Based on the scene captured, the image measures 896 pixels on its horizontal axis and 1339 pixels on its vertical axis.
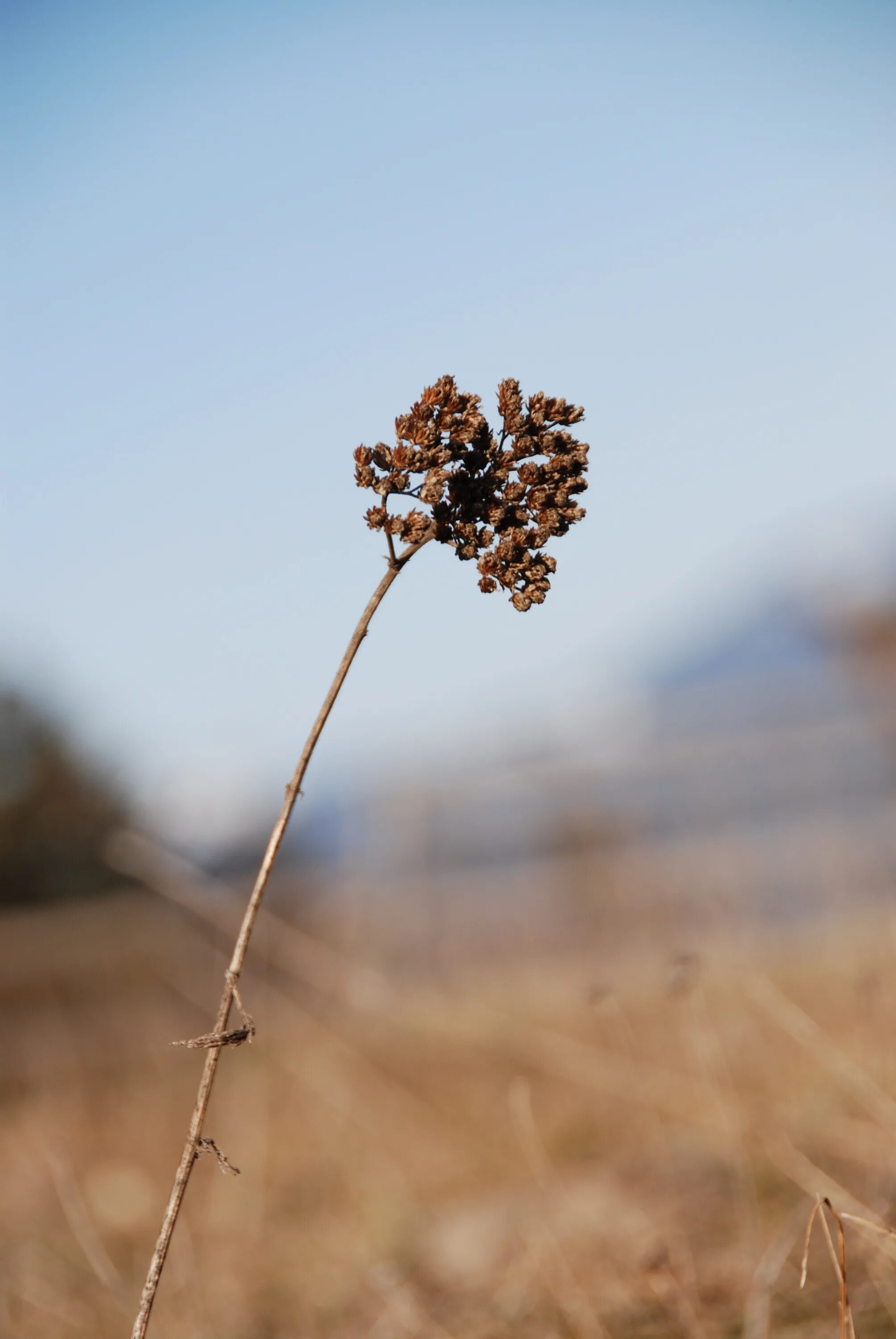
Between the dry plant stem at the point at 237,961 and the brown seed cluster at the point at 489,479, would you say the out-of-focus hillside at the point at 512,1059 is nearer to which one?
→ the dry plant stem at the point at 237,961

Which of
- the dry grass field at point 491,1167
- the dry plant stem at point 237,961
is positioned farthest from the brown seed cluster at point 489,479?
the dry grass field at point 491,1167

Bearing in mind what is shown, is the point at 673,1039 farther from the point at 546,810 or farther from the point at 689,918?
the point at 546,810

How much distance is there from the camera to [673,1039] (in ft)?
18.7

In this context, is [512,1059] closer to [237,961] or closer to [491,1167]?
[491,1167]

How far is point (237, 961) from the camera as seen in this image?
46.9 inches

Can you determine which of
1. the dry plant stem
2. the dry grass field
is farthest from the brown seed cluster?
the dry grass field

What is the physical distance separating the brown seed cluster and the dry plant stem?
11 centimetres

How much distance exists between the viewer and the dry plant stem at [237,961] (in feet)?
A: 3.79

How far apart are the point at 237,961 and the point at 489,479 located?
0.66 m

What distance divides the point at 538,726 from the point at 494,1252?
40.5 feet

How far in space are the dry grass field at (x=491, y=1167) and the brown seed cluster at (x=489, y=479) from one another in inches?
51.9

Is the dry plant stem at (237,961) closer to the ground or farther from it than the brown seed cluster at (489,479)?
closer to the ground

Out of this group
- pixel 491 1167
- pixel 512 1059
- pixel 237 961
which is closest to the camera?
pixel 237 961

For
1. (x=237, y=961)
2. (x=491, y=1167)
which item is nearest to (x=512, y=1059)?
(x=491, y=1167)
